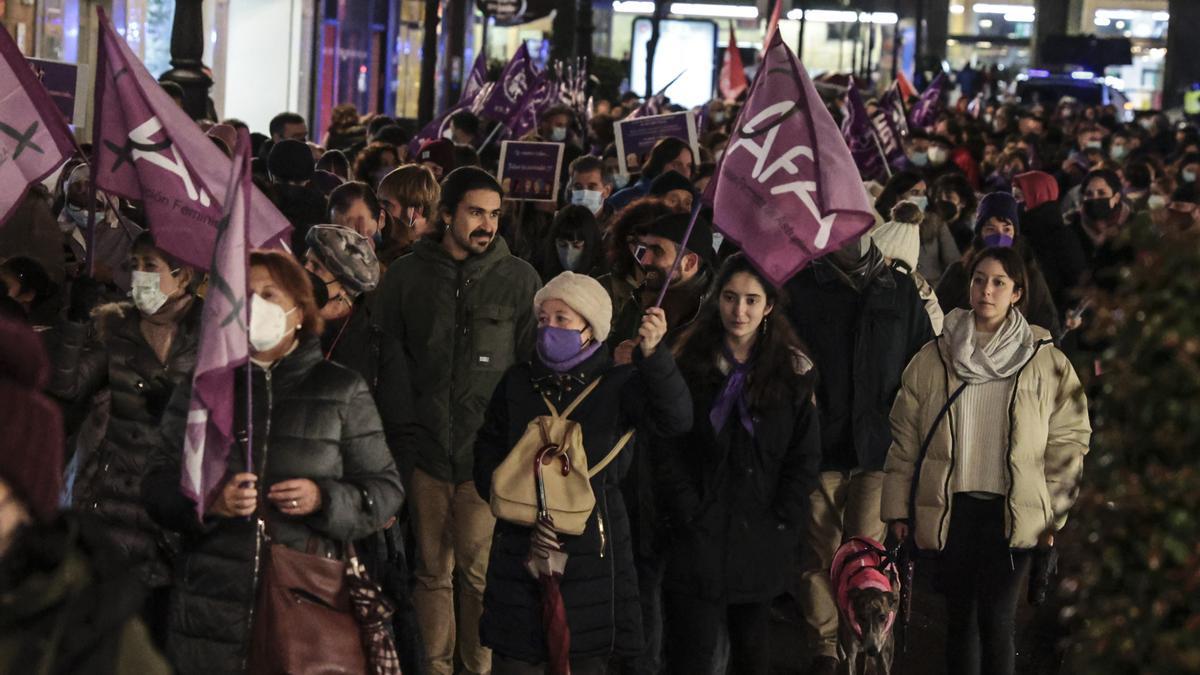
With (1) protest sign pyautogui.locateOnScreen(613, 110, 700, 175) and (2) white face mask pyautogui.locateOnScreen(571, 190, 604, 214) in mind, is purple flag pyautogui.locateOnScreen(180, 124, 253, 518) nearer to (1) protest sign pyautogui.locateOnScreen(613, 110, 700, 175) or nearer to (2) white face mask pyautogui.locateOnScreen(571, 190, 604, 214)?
(2) white face mask pyautogui.locateOnScreen(571, 190, 604, 214)

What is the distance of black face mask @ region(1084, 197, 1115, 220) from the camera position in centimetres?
1370

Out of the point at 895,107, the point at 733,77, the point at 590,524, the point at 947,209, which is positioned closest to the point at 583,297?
the point at 590,524

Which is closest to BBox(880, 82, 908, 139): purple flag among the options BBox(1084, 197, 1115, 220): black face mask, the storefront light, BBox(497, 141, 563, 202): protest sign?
BBox(1084, 197, 1115, 220): black face mask

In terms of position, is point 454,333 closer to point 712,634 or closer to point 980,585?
point 712,634

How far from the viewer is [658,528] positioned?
22.6 feet

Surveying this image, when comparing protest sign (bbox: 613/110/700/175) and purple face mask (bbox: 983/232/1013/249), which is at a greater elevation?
protest sign (bbox: 613/110/700/175)

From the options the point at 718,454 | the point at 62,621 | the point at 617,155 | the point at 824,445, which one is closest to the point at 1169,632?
the point at 62,621

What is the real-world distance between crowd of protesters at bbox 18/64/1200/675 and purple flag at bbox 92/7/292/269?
0.51 feet

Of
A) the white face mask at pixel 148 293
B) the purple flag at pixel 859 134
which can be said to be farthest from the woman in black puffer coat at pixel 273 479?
the purple flag at pixel 859 134

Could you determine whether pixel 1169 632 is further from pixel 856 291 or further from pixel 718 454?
pixel 856 291

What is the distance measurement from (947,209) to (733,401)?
6.82 meters

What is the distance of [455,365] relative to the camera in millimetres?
7715

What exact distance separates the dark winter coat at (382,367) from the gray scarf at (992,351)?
6.25 feet

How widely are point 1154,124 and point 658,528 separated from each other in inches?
1166
